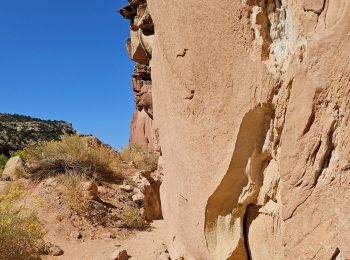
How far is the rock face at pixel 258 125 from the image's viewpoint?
2.59m

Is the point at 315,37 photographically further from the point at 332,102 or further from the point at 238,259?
the point at 238,259

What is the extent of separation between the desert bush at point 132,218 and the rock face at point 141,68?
135 centimetres

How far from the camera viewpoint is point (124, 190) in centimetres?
973

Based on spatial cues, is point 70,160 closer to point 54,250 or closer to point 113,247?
point 113,247

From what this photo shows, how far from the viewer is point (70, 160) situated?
9945 mm

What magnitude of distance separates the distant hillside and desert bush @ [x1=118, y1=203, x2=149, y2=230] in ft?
62.0

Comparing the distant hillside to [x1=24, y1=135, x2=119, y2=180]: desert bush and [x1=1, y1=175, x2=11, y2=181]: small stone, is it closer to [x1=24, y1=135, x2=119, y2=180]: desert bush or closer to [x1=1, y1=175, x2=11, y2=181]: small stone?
[x1=24, y1=135, x2=119, y2=180]: desert bush

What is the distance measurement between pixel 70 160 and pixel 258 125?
24.0 feet

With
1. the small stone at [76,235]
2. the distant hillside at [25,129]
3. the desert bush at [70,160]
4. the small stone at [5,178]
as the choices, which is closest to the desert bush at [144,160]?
the desert bush at [70,160]

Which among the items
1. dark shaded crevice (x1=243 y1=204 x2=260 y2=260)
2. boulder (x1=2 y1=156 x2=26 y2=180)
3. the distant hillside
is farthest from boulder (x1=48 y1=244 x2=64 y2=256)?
the distant hillside

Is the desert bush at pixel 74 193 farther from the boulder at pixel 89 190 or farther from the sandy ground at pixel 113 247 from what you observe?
the sandy ground at pixel 113 247

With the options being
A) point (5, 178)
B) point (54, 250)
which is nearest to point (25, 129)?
point (5, 178)

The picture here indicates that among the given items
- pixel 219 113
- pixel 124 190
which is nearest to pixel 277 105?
pixel 219 113

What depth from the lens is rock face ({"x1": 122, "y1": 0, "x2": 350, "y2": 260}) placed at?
2.59 meters
